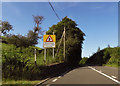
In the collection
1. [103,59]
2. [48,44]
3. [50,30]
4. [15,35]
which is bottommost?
[103,59]

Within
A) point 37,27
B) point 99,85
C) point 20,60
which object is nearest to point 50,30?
point 37,27

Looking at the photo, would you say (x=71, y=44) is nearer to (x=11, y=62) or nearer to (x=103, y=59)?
(x=103, y=59)

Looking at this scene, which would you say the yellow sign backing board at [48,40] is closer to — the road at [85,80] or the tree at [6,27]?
the road at [85,80]

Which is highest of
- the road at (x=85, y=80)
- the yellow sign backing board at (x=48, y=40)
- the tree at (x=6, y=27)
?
the tree at (x=6, y=27)

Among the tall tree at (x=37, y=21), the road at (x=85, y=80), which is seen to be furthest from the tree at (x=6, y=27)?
the road at (x=85, y=80)

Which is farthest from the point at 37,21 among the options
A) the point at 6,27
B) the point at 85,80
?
the point at 85,80

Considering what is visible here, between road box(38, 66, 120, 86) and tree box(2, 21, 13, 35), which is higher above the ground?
tree box(2, 21, 13, 35)

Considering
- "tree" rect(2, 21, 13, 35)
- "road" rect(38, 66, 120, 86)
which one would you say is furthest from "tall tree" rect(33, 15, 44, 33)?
"road" rect(38, 66, 120, 86)

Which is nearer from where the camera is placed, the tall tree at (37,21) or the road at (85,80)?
the road at (85,80)

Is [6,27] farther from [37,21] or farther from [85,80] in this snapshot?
[85,80]

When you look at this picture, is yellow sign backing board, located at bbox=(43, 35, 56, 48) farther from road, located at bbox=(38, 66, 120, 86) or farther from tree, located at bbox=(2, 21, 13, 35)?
tree, located at bbox=(2, 21, 13, 35)

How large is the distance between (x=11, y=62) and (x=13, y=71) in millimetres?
788

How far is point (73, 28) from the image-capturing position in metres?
37.9

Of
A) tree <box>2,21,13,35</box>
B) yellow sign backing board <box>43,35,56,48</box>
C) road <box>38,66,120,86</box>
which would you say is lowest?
road <box>38,66,120,86</box>
